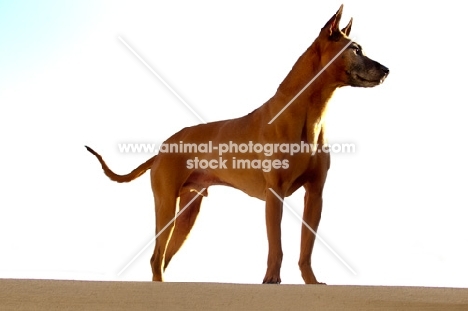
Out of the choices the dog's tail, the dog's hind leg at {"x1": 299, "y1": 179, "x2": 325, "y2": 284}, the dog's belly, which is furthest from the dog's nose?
the dog's tail

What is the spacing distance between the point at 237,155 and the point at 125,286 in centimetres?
213

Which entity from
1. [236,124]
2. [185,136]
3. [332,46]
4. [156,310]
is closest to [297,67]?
[332,46]

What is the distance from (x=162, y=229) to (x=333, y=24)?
7.32ft

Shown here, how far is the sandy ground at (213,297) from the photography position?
3.70 m

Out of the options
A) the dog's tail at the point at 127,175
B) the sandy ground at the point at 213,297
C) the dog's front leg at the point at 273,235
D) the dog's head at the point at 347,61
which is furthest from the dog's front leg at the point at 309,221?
the dog's tail at the point at 127,175

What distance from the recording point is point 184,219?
643cm

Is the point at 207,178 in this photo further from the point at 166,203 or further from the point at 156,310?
the point at 156,310

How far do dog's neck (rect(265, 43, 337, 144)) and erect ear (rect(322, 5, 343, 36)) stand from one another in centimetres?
15

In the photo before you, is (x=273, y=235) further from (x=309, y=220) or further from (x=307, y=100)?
(x=307, y=100)

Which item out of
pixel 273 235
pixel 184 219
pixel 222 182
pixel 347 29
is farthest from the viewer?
pixel 184 219

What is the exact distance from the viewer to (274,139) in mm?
5406

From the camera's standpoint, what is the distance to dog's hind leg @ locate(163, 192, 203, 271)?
20.9 ft

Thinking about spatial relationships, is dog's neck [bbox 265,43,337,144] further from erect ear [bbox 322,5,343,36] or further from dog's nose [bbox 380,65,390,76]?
dog's nose [bbox 380,65,390,76]

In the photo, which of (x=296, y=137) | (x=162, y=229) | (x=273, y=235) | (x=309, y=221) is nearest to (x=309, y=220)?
(x=309, y=221)
